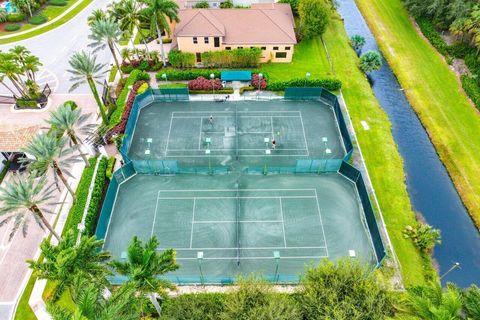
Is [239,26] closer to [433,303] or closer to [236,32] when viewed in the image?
[236,32]

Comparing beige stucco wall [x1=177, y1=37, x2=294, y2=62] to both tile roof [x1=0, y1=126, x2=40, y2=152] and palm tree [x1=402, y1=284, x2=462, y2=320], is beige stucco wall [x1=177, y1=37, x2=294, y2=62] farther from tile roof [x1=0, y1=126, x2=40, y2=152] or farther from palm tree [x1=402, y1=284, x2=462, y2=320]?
palm tree [x1=402, y1=284, x2=462, y2=320]

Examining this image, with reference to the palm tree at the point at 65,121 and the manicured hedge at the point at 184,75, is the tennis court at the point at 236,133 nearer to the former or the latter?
the manicured hedge at the point at 184,75

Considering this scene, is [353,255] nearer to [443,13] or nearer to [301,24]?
[301,24]

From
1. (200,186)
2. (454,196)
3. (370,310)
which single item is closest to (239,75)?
(200,186)

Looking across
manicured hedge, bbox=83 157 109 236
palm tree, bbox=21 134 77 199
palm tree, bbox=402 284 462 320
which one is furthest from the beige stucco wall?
palm tree, bbox=402 284 462 320

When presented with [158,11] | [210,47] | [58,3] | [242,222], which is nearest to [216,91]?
[210,47]

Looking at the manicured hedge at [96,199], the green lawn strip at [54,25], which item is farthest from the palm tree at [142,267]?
the green lawn strip at [54,25]

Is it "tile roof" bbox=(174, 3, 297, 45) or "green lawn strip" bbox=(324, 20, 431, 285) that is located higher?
"tile roof" bbox=(174, 3, 297, 45)
